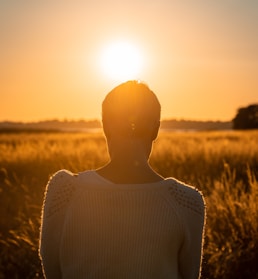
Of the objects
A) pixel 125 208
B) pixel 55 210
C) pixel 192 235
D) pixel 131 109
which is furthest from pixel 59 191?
pixel 192 235

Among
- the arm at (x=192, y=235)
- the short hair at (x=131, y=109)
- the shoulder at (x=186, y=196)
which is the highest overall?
the short hair at (x=131, y=109)

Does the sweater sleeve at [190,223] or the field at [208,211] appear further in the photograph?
the field at [208,211]

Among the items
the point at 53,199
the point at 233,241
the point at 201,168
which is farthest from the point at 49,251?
the point at 201,168

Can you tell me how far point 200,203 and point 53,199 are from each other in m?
0.53

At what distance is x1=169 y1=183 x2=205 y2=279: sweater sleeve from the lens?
206 centimetres

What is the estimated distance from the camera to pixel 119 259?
2086mm

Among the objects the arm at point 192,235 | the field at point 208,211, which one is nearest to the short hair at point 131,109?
the arm at point 192,235

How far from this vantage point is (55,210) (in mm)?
2113

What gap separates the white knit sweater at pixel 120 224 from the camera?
2.04 m

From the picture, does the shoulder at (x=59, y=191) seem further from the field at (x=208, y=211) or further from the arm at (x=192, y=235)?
the field at (x=208, y=211)

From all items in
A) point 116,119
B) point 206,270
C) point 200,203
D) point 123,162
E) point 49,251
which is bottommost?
point 206,270

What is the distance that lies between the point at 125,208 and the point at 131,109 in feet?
1.14

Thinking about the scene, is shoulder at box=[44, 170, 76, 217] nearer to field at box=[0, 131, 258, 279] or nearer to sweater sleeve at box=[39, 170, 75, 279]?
sweater sleeve at box=[39, 170, 75, 279]

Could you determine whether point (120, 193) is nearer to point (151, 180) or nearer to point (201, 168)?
point (151, 180)
